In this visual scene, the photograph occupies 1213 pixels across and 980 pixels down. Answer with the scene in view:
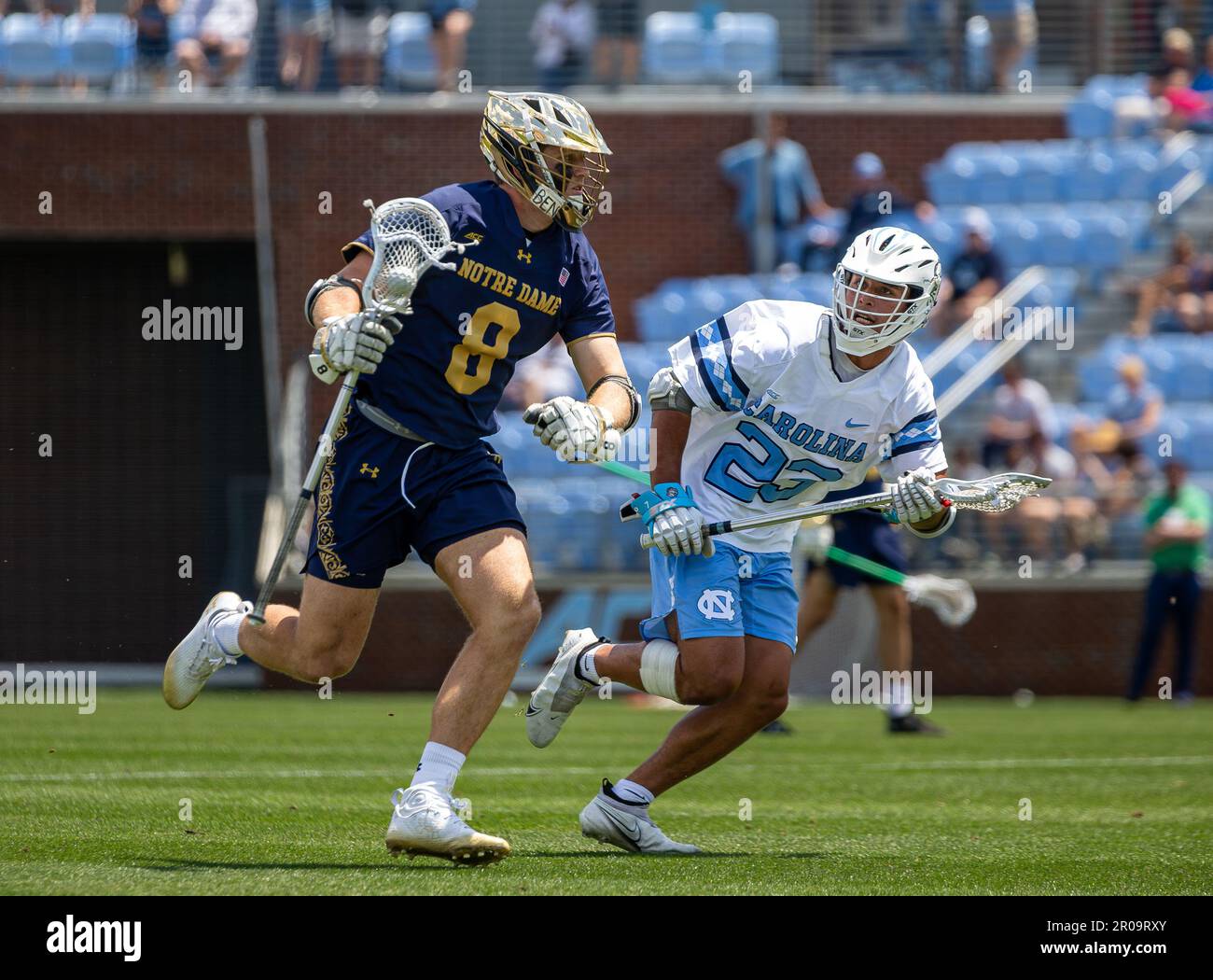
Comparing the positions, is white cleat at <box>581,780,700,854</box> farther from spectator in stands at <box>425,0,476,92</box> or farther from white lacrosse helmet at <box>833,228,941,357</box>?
spectator in stands at <box>425,0,476,92</box>

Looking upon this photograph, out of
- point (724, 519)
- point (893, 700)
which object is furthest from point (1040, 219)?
point (724, 519)

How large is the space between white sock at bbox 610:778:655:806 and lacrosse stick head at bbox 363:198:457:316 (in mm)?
1680

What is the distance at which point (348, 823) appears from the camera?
6.22 meters

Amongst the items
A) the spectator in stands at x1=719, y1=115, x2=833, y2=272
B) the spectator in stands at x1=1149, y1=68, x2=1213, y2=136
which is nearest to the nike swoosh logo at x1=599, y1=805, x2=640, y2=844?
the spectator in stands at x1=719, y1=115, x2=833, y2=272

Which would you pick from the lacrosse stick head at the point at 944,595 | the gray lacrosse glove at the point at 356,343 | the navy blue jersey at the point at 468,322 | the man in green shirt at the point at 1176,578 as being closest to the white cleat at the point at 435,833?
the navy blue jersey at the point at 468,322

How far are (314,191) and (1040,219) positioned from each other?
6.99 metres

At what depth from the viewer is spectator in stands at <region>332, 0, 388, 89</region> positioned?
17750mm

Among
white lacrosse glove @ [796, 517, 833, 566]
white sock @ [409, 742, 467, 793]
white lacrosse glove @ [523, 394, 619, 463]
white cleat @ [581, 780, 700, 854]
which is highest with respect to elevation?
white lacrosse glove @ [523, 394, 619, 463]

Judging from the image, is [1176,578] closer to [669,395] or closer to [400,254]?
[669,395]

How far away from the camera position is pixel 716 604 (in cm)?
587

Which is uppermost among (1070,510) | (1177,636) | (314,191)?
(314,191)

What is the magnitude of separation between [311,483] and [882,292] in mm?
1894

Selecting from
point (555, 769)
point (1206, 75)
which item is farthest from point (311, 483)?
point (1206, 75)
